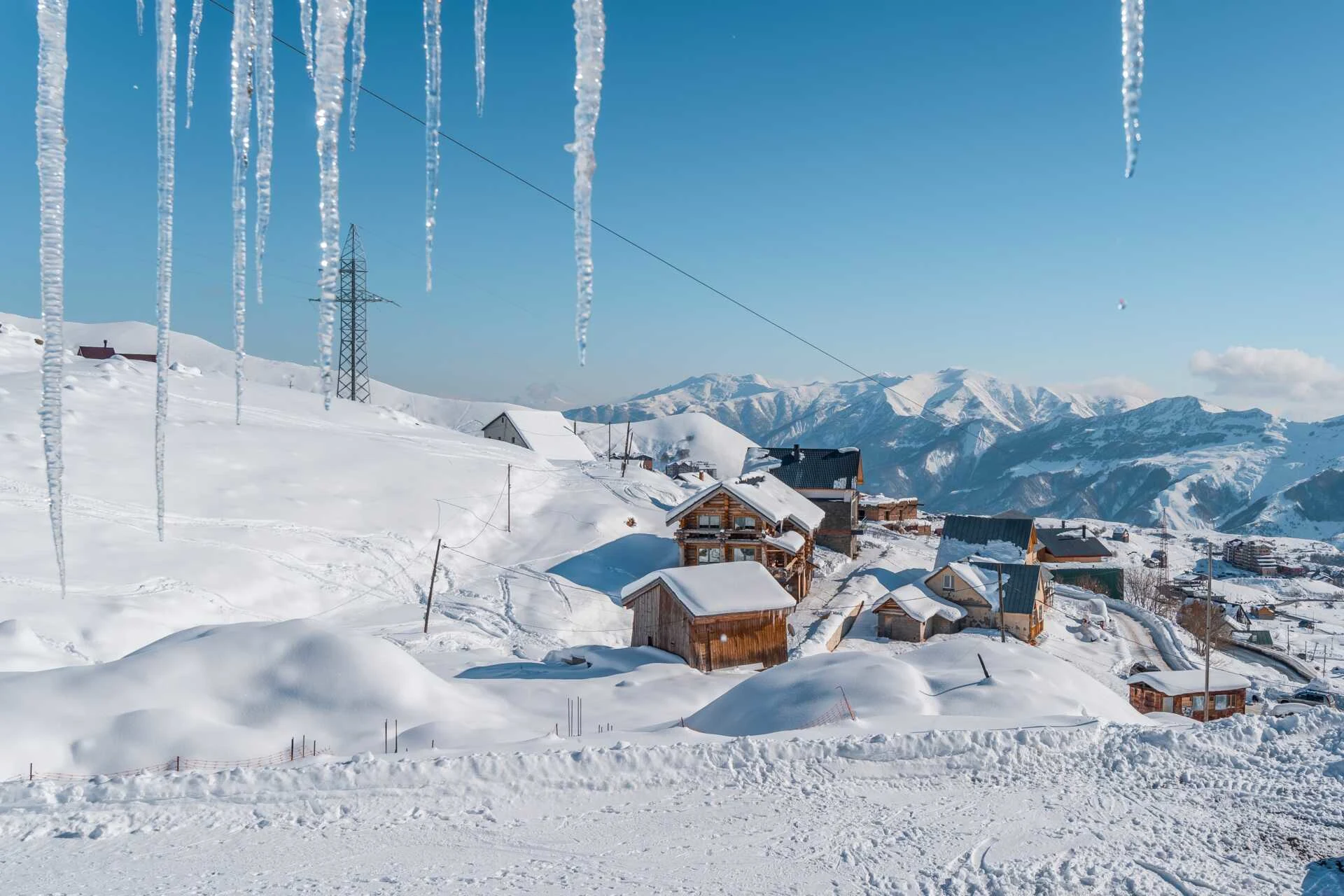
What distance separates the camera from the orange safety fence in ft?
36.1

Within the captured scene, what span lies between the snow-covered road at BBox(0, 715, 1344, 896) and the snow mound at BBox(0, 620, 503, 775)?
225cm

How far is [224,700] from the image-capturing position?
569 inches

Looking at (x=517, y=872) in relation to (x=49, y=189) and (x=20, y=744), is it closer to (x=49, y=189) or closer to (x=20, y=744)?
(x=49, y=189)

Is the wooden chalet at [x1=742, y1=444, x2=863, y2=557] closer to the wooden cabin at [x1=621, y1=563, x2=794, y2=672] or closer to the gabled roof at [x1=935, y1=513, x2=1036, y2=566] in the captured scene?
the gabled roof at [x1=935, y1=513, x2=1036, y2=566]

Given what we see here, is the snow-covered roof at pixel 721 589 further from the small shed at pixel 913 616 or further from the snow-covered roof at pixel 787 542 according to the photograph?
the small shed at pixel 913 616

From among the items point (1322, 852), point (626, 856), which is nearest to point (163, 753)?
point (626, 856)

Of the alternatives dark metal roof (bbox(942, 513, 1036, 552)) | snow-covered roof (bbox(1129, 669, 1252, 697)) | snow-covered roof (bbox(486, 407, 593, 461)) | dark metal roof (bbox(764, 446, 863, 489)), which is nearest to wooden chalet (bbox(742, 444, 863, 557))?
dark metal roof (bbox(764, 446, 863, 489))

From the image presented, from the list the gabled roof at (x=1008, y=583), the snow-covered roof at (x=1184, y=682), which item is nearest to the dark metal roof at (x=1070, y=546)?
the gabled roof at (x=1008, y=583)

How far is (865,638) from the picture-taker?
34719 mm

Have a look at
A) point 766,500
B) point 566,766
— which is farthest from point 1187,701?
point 566,766

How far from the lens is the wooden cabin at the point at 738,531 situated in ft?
117

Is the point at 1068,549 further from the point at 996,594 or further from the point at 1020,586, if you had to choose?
the point at 996,594

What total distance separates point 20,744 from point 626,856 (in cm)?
1016

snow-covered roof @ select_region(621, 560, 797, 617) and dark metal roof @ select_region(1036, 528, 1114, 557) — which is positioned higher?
snow-covered roof @ select_region(621, 560, 797, 617)
